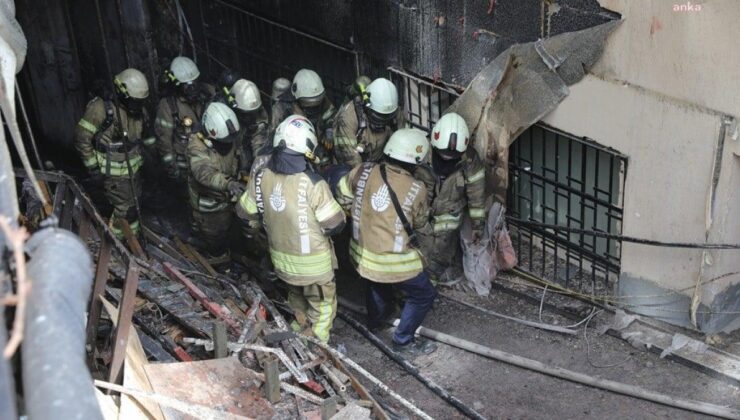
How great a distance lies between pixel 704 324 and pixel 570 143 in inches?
75.3

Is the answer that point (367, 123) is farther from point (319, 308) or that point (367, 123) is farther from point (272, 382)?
point (272, 382)

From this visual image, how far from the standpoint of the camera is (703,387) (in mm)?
7070

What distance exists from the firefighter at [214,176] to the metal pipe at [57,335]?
22.0 ft

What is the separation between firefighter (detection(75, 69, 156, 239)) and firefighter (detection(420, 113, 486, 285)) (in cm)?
324

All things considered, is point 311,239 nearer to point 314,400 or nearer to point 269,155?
point 269,155

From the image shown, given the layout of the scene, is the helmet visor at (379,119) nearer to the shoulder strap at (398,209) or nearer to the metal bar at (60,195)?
the shoulder strap at (398,209)

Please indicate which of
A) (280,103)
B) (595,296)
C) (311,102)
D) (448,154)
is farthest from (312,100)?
(595,296)

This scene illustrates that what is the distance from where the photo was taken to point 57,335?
2059 mm

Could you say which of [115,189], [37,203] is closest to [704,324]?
[37,203]

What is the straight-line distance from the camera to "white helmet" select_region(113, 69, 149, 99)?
32.2ft

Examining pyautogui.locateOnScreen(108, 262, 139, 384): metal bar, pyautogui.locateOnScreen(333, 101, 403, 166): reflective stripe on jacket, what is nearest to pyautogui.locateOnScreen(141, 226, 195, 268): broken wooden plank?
pyautogui.locateOnScreen(333, 101, 403, 166): reflective stripe on jacket

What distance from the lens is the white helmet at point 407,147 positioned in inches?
300

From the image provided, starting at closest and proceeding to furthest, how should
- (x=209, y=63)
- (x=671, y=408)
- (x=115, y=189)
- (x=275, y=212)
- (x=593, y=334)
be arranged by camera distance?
(x=671, y=408) < (x=275, y=212) < (x=593, y=334) < (x=115, y=189) < (x=209, y=63)

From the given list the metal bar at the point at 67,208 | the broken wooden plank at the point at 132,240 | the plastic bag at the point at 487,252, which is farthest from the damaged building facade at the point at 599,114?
the metal bar at the point at 67,208
